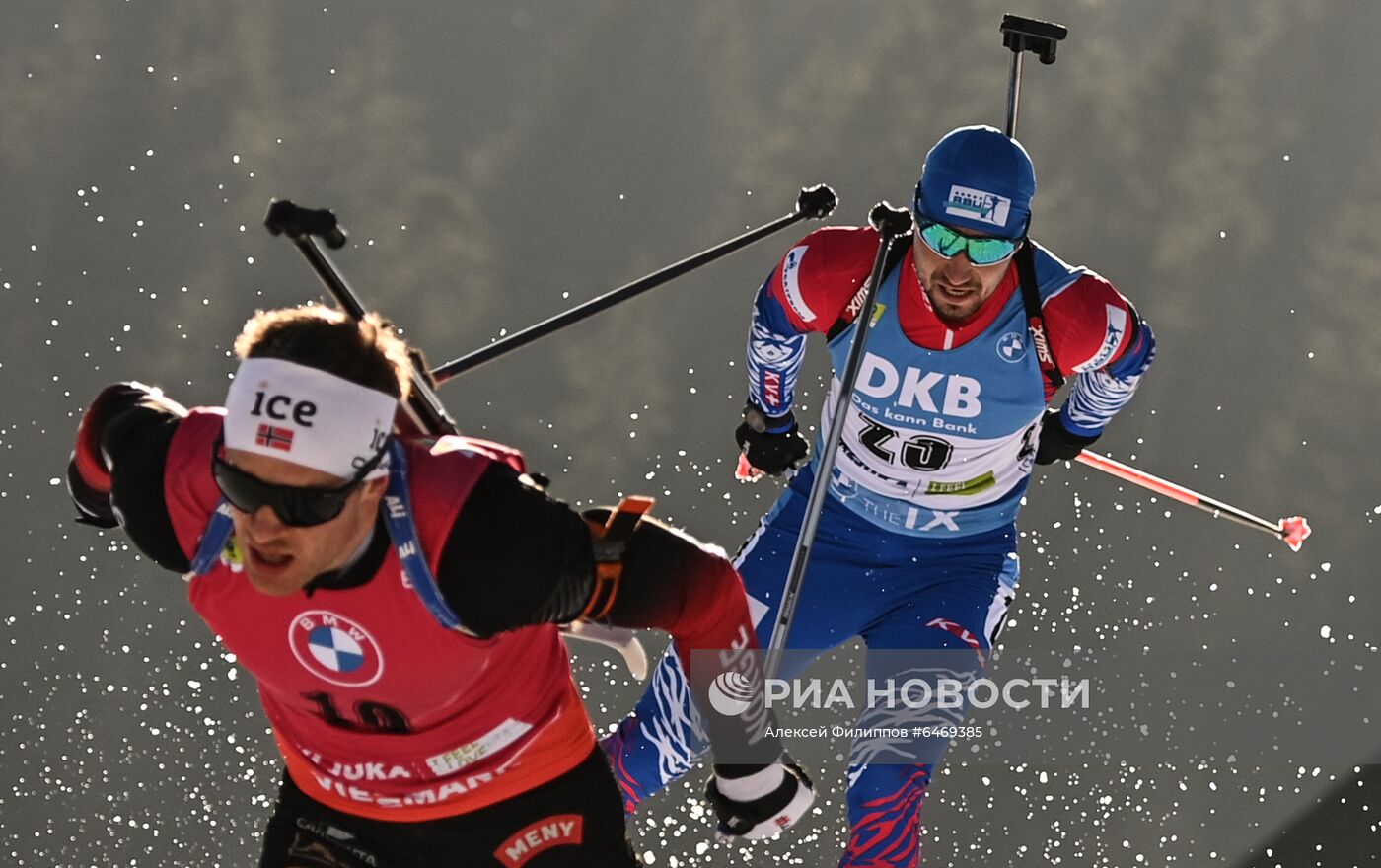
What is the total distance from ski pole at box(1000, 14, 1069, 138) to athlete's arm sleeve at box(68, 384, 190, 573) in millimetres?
2445

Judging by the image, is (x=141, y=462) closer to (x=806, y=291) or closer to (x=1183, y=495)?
(x=806, y=291)

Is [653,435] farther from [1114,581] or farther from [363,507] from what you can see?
[363,507]

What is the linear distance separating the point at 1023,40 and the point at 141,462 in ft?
8.96

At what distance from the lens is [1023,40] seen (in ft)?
16.1

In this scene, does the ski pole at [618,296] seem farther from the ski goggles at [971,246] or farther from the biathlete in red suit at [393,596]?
the biathlete in red suit at [393,596]

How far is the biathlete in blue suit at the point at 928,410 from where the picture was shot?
418 cm

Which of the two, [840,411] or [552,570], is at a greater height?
[552,570]

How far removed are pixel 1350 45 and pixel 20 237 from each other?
557cm

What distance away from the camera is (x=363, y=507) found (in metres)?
2.72

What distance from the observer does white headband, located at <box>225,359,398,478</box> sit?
263 cm

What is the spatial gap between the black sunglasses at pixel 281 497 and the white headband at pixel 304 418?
0.03m

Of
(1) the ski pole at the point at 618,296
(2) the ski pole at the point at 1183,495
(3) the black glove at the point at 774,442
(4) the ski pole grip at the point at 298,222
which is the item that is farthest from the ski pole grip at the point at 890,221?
(4) the ski pole grip at the point at 298,222

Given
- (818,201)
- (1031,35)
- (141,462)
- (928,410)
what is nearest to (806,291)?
(818,201)

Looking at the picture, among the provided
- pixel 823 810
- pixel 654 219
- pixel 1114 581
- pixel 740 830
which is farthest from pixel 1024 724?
pixel 740 830
